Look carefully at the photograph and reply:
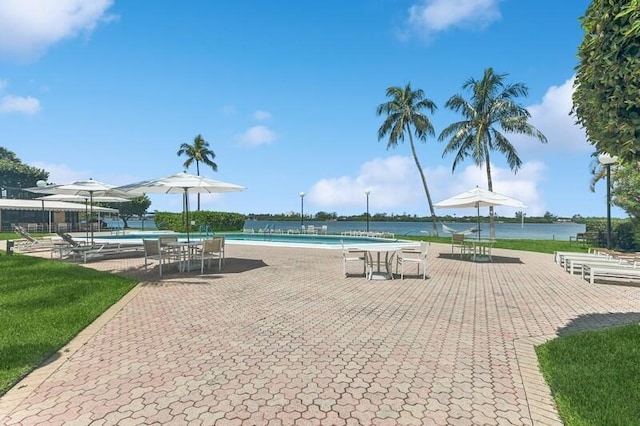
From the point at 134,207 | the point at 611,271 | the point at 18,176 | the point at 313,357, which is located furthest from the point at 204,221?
the point at 18,176

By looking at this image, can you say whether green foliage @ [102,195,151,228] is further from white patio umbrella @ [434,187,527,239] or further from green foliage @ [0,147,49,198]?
white patio umbrella @ [434,187,527,239]

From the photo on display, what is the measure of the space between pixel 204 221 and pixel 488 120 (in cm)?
2590

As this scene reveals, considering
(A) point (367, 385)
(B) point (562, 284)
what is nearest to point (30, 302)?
(A) point (367, 385)

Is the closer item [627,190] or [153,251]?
[153,251]

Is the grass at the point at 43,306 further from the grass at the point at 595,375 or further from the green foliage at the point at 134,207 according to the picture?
the green foliage at the point at 134,207

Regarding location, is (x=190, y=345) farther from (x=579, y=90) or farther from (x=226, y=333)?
(x=579, y=90)

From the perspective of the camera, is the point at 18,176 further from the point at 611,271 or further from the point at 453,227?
the point at 611,271

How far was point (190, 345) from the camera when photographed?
4652mm

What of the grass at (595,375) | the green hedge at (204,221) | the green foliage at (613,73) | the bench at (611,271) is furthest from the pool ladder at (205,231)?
the green foliage at (613,73)

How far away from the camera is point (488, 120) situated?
87.6 feet

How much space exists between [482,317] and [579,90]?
3560mm

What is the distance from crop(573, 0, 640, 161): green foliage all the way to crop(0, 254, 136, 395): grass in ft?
20.6

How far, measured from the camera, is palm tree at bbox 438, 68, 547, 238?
2617 centimetres

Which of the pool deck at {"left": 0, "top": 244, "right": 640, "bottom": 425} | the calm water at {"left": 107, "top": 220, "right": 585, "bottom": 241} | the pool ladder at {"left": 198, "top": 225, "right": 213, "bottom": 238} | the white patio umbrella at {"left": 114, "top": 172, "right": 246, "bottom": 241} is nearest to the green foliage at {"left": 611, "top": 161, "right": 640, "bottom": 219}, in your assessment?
A: the calm water at {"left": 107, "top": 220, "right": 585, "bottom": 241}
